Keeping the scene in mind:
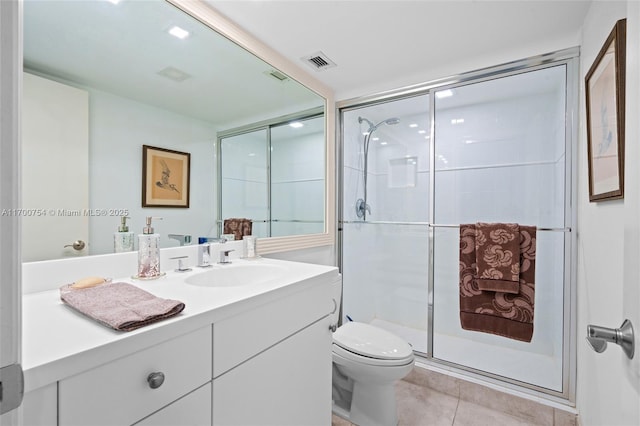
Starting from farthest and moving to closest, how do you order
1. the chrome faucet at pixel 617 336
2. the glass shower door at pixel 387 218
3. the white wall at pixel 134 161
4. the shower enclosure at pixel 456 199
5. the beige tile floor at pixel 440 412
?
1. the glass shower door at pixel 387 218
2. the shower enclosure at pixel 456 199
3. the beige tile floor at pixel 440 412
4. the white wall at pixel 134 161
5. the chrome faucet at pixel 617 336

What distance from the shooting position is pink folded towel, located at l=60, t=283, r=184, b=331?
654mm

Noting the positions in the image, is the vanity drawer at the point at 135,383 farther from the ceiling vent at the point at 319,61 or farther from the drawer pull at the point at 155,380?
the ceiling vent at the point at 319,61

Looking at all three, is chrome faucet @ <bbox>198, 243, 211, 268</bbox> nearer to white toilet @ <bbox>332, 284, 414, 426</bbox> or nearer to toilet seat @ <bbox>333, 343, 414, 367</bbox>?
white toilet @ <bbox>332, 284, 414, 426</bbox>

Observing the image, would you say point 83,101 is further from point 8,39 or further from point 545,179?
point 545,179

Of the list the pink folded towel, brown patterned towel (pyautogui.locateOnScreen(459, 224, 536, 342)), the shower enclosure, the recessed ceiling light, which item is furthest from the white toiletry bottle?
brown patterned towel (pyautogui.locateOnScreen(459, 224, 536, 342))

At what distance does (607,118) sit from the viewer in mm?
1106

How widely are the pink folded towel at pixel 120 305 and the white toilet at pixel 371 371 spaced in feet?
2.82

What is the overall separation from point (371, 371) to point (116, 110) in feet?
5.53

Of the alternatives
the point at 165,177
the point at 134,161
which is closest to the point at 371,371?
the point at 165,177

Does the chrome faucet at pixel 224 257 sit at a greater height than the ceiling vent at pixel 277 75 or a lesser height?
lesser

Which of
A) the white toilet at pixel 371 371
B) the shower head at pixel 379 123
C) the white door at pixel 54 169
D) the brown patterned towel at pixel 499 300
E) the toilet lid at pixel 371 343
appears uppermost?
the shower head at pixel 379 123

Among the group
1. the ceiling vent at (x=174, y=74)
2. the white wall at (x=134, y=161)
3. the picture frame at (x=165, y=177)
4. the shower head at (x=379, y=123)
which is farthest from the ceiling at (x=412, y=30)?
the picture frame at (x=165, y=177)

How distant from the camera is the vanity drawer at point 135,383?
0.54 m

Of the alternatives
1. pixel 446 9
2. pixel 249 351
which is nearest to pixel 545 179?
pixel 446 9
